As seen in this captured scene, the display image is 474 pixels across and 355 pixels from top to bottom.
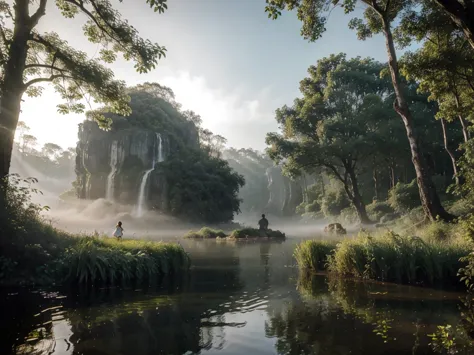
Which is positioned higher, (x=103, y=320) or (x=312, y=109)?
(x=312, y=109)

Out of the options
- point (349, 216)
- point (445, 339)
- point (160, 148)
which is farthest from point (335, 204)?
point (445, 339)

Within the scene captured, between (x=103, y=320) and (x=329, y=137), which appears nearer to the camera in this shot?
(x=103, y=320)

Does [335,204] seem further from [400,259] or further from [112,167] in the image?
[112,167]

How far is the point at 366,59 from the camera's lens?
43062 millimetres

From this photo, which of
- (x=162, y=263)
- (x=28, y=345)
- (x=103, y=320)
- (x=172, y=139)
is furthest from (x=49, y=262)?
(x=172, y=139)

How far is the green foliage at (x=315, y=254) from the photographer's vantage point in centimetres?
1254

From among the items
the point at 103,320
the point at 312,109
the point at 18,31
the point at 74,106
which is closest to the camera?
the point at 103,320

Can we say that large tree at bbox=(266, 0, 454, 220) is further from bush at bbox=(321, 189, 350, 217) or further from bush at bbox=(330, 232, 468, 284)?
bush at bbox=(321, 189, 350, 217)

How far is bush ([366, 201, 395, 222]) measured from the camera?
117ft

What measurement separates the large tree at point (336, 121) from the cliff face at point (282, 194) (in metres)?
42.3

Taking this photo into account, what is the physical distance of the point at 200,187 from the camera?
64.3 meters

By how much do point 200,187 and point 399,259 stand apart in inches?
2176

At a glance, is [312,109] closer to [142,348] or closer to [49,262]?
[49,262]

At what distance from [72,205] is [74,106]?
64810 millimetres
